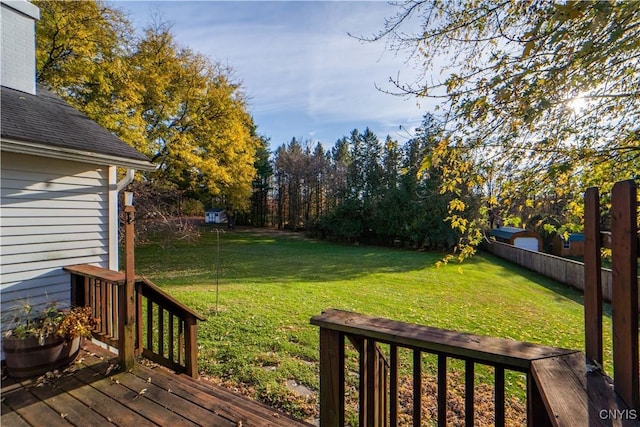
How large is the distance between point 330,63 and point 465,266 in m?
11.6

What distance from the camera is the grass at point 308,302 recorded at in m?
3.93

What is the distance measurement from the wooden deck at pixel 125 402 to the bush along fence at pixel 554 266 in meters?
9.83

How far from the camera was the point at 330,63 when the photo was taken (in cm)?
538

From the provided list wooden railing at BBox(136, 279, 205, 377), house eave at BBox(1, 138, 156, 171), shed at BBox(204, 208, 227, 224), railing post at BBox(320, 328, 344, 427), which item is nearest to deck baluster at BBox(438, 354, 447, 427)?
railing post at BBox(320, 328, 344, 427)

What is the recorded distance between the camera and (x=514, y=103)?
2.07 metres

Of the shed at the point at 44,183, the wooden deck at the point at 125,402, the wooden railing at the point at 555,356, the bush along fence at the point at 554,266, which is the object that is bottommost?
the bush along fence at the point at 554,266

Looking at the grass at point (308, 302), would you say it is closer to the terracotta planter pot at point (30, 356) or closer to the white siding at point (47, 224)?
the terracotta planter pot at point (30, 356)

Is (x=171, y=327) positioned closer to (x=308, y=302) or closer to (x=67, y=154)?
(x=67, y=154)

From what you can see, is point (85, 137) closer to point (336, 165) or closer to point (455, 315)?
point (455, 315)

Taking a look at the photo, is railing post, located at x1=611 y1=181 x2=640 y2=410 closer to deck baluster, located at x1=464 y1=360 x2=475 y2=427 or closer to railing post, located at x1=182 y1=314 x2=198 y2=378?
deck baluster, located at x1=464 y1=360 x2=475 y2=427

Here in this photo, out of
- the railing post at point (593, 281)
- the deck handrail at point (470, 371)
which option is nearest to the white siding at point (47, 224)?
the deck handrail at point (470, 371)

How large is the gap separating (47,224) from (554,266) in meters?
15.4

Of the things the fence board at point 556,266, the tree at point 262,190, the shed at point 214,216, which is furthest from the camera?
the shed at point 214,216

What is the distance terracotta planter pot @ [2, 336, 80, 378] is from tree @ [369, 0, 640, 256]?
3.92m
